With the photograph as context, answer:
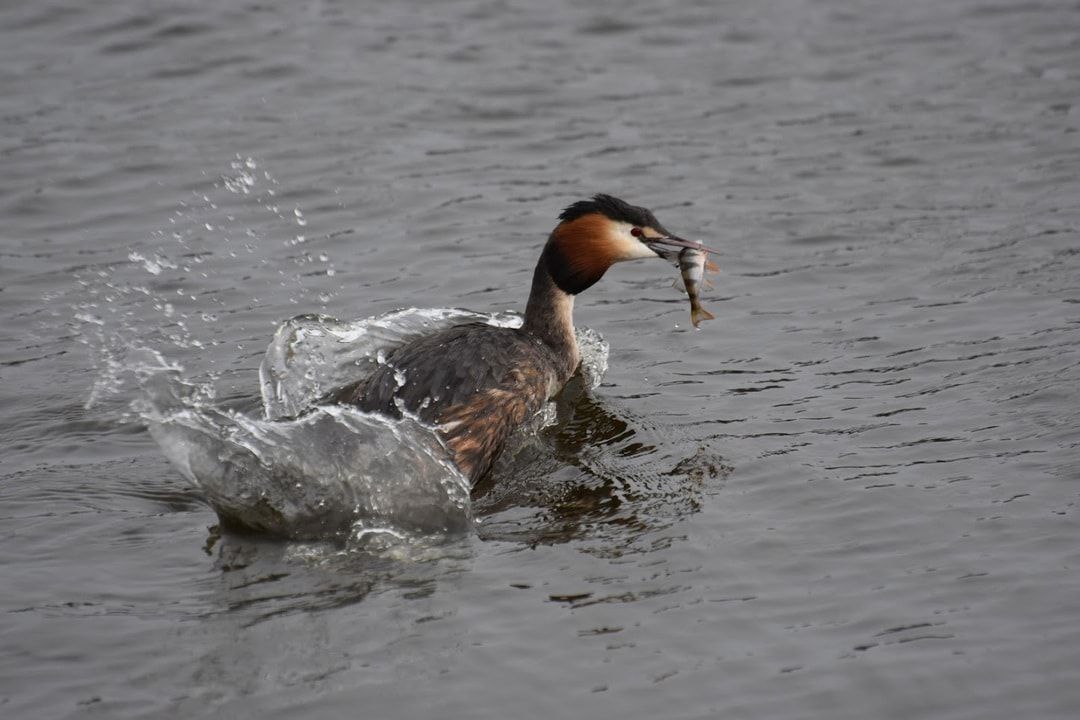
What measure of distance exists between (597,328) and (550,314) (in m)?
0.64

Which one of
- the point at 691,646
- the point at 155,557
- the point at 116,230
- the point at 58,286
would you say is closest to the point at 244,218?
the point at 116,230

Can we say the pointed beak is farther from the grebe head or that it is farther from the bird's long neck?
the bird's long neck

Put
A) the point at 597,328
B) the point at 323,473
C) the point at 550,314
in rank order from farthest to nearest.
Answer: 1. the point at 597,328
2. the point at 550,314
3. the point at 323,473

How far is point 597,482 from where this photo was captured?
5.91 meters

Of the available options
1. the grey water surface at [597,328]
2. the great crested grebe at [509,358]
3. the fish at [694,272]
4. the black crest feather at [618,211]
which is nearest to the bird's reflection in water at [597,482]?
the grey water surface at [597,328]

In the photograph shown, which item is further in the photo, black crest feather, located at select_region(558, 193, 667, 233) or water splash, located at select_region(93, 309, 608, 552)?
black crest feather, located at select_region(558, 193, 667, 233)

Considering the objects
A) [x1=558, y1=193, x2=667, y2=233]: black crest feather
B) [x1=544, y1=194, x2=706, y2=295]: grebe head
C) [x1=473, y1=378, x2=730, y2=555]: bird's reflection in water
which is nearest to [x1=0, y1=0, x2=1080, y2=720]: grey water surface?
[x1=473, y1=378, x2=730, y2=555]: bird's reflection in water

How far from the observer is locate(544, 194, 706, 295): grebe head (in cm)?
667

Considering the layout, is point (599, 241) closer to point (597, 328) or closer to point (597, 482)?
point (597, 328)

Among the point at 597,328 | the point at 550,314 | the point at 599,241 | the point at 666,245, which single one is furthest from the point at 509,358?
the point at 597,328

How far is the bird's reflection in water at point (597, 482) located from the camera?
545 centimetres

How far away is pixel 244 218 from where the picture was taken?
8.84 meters

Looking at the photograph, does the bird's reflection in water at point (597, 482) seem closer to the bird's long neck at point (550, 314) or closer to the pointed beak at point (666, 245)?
the bird's long neck at point (550, 314)

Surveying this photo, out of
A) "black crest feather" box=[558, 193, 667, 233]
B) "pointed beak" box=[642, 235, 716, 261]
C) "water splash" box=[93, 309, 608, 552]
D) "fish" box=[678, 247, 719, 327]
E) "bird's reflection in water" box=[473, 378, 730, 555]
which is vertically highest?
"black crest feather" box=[558, 193, 667, 233]
